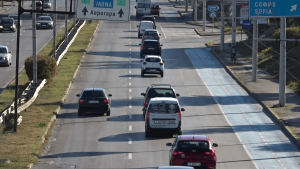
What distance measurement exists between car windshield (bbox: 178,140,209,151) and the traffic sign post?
1290 centimetres

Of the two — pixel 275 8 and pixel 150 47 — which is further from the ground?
pixel 275 8

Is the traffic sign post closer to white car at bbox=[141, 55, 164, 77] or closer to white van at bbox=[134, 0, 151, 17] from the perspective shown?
white car at bbox=[141, 55, 164, 77]

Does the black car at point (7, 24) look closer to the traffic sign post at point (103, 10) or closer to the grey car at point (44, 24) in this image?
the grey car at point (44, 24)

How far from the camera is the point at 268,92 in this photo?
42781mm

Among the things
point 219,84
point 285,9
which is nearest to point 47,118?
point 285,9

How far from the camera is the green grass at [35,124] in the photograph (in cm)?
2355

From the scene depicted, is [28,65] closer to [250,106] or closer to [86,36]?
[250,106]

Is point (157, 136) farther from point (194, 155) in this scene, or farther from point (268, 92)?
point (268, 92)

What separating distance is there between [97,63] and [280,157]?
3227 centimetres

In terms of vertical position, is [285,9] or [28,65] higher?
[285,9]

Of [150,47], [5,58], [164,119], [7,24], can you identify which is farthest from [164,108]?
[7,24]

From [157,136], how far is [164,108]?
1.49 metres

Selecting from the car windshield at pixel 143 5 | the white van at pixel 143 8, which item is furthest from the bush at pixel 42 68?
the car windshield at pixel 143 5

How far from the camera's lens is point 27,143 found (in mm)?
26094
